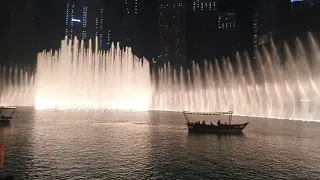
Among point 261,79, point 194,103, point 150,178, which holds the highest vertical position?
point 261,79

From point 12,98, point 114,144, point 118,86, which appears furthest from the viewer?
point 12,98

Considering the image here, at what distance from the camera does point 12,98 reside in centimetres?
16375

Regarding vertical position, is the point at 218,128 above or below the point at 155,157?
above

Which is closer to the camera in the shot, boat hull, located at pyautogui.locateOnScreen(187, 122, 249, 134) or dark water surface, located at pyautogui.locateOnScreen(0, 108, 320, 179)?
dark water surface, located at pyautogui.locateOnScreen(0, 108, 320, 179)

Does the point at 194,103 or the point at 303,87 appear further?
the point at 194,103

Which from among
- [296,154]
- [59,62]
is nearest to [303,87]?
[296,154]

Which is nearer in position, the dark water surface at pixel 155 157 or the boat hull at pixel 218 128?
the dark water surface at pixel 155 157

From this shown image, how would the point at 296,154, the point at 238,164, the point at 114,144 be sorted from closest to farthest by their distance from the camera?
the point at 238,164, the point at 296,154, the point at 114,144

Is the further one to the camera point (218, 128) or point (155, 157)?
point (218, 128)

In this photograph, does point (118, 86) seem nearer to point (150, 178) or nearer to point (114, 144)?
point (114, 144)

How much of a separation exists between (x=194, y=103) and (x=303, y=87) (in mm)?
45516

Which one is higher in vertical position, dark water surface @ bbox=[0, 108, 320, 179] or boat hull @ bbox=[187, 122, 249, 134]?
boat hull @ bbox=[187, 122, 249, 134]

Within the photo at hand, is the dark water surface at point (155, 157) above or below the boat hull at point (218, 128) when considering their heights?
below

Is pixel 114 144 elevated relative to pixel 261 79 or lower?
lower
